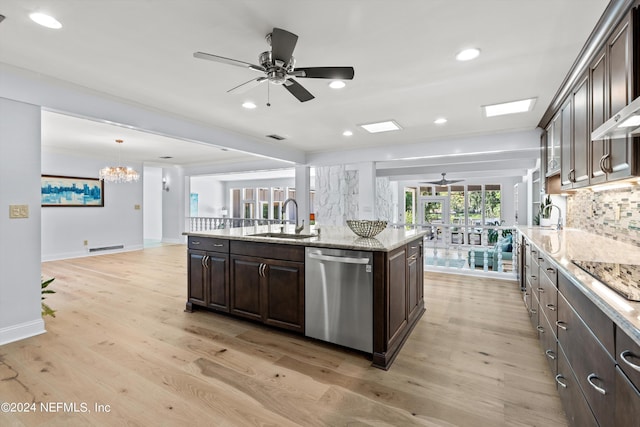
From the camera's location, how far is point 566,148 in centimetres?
292

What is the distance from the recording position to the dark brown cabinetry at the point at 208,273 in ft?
10.3

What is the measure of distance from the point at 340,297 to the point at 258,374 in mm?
814

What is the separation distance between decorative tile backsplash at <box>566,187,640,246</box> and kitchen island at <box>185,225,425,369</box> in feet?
5.15

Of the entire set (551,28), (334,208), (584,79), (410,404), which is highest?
(551,28)

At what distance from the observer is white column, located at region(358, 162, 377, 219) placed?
607cm

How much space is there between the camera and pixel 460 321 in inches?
126

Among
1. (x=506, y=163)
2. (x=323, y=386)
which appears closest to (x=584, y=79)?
(x=323, y=386)

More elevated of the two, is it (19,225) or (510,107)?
(510,107)

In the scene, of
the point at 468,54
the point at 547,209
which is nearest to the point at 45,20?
the point at 468,54

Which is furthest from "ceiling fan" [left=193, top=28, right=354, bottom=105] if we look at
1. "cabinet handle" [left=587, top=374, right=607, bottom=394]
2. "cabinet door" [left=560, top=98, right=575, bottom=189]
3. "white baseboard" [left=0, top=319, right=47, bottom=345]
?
"white baseboard" [left=0, top=319, right=47, bottom=345]

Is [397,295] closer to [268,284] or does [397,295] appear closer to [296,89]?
[268,284]

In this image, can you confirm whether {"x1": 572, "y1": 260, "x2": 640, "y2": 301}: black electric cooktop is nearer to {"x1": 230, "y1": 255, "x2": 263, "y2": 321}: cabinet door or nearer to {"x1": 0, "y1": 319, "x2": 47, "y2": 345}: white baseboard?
{"x1": 230, "y1": 255, "x2": 263, "y2": 321}: cabinet door

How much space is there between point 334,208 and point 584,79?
5.88m

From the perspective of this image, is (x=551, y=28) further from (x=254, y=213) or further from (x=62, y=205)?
(x=254, y=213)
